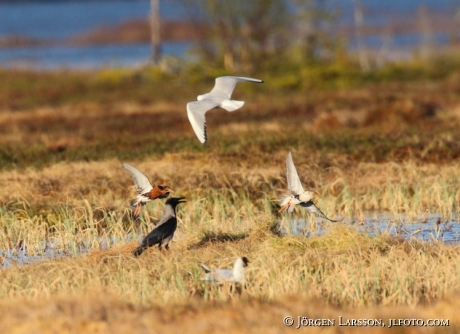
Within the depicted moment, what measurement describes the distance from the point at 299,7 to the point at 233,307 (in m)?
23.3

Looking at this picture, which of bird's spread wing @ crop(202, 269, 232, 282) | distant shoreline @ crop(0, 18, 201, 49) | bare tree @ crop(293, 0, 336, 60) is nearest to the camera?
bird's spread wing @ crop(202, 269, 232, 282)

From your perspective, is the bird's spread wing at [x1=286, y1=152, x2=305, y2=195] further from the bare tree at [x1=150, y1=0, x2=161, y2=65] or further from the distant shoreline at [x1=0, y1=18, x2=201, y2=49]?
the distant shoreline at [x1=0, y1=18, x2=201, y2=49]

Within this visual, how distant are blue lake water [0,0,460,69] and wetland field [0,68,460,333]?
71.0ft

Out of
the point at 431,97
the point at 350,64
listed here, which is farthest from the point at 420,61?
the point at 431,97

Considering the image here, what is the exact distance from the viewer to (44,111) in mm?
20828

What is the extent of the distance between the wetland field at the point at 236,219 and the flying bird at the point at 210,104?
1052 millimetres

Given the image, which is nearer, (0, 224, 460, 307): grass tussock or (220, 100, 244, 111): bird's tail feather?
(0, 224, 460, 307): grass tussock

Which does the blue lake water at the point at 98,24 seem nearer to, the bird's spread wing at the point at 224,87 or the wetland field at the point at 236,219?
the wetland field at the point at 236,219

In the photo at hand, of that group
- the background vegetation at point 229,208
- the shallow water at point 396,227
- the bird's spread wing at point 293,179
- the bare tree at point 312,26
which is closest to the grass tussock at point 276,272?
the background vegetation at point 229,208

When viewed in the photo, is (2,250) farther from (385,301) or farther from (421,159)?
(421,159)

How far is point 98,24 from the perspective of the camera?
2721 inches

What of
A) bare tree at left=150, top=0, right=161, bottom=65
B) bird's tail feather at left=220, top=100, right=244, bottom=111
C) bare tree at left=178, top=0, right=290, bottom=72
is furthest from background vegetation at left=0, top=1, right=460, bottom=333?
bare tree at left=150, top=0, right=161, bottom=65

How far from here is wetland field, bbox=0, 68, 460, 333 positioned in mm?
6078

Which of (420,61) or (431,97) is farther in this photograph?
(420,61)
